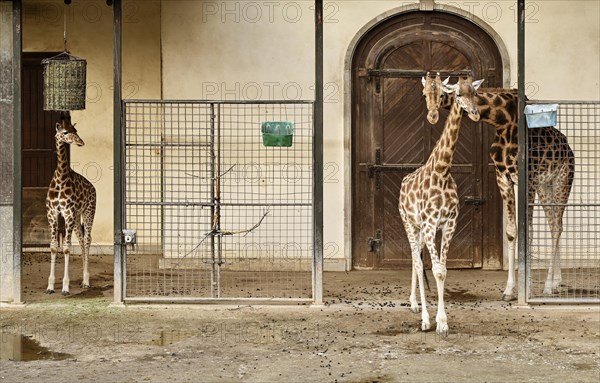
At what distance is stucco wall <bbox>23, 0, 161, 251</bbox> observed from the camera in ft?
46.4

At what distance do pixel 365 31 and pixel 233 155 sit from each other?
7.43ft

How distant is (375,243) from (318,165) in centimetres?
284

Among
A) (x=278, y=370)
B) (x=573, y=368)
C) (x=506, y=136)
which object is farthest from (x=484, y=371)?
(x=506, y=136)

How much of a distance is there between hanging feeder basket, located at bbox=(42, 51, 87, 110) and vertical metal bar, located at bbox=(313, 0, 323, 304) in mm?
2379

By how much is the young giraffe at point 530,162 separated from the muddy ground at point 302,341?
85 centimetres

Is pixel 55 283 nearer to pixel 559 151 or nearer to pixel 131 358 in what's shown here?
pixel 131 358

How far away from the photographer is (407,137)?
1236 centimetres

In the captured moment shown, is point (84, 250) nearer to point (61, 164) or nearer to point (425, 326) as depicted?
point (61, 164)

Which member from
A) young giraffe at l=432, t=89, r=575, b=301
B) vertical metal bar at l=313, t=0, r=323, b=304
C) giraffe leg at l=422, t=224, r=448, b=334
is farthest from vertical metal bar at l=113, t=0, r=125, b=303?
young giraffe at l=432, t=89, r=575, b=301

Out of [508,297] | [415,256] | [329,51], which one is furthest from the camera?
[329,51]

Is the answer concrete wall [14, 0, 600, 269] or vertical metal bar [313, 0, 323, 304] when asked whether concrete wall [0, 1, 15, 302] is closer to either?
concrete wall [14, 0, 600, 269]

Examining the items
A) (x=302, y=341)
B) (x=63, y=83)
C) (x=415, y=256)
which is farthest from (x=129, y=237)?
(x=415, y=256)

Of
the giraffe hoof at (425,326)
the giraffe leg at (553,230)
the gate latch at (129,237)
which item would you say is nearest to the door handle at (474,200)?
the giraffe leg at (553,230)

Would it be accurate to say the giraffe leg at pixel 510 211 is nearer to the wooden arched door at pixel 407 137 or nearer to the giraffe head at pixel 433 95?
the wooden arched door at pixel 407 137
